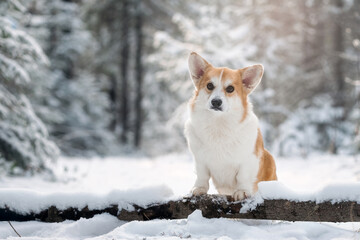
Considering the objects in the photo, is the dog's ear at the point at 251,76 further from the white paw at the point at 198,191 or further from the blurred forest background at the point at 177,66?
the blurred forest background at the point at 177,66

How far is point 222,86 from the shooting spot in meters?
3.37

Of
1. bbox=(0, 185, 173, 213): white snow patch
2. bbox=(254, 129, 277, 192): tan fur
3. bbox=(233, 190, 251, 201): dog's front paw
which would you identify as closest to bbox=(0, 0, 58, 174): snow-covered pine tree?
bbox=(0, 185, 173, 213): white snow patch

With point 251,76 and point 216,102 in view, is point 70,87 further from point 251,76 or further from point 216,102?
point 216,102

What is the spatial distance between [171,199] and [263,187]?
0.77 m

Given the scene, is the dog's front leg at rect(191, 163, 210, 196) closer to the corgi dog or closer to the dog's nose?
the corgi dog

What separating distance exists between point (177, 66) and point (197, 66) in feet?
21.6

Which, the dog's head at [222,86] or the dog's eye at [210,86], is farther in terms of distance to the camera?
the dog's eye at [210,86]

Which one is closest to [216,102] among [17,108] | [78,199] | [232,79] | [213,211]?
[232,79]

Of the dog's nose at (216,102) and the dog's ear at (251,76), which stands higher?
the dog's ear at (251,76)

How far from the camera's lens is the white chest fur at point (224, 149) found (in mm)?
3158

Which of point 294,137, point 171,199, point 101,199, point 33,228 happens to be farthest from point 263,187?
point 294,137

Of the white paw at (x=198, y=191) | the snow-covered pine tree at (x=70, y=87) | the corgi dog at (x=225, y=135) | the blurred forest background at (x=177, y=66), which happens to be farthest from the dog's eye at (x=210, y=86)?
the snow-covered pine tree at (x=70, y=87)

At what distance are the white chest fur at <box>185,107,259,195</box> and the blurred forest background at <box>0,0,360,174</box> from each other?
12.6 ft

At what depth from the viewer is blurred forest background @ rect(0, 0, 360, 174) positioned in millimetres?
10133
